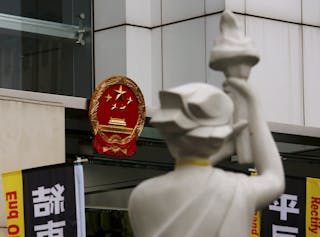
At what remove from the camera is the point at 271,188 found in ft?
22.1

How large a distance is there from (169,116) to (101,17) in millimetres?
13178

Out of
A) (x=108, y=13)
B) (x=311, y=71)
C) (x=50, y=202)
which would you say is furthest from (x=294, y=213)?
(x=108, y=13)

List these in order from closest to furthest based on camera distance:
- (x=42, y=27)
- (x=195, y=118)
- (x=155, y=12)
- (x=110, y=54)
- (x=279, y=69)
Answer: (x=195, y=118) < (x=42, y=27) < (x=110, y=54) < (x=279, y=69) < (x=155, y=12)

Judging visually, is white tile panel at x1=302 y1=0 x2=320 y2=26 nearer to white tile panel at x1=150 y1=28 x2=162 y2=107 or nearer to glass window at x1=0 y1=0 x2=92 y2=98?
white tile panel at x1=150 y1=28 x2=162 y2=107

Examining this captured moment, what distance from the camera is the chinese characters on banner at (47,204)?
→ 15.7 m

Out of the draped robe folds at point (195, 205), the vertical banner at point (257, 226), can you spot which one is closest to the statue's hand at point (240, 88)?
the draped robe folds at point (195, 205)

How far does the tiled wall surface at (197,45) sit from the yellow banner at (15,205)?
374cm

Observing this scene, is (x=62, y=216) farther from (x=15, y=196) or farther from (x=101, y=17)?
(x=101, y=17)

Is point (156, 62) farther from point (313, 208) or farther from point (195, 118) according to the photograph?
point (195, 118)

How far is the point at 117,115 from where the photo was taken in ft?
57.1

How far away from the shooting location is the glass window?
17453mm

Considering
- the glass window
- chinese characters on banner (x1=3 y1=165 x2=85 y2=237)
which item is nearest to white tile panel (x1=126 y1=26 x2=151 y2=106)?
the glass window

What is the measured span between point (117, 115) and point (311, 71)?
151 inches

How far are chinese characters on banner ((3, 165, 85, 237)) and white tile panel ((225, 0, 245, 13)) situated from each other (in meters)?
4.18
